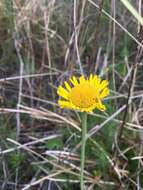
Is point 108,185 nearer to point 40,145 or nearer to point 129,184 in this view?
point 129,184

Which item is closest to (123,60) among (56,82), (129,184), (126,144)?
(56,82)

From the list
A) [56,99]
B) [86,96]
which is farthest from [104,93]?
[56,99]

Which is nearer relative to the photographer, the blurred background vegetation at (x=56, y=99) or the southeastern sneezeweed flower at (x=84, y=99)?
the southeastern sneezeweed flower at (x=84, y=99)

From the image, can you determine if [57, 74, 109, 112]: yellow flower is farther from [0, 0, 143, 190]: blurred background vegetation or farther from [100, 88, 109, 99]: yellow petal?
[0, 0, 143, 190]: blurred background vegetation

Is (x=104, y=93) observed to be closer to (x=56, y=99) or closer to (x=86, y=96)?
(x=86, y=96)

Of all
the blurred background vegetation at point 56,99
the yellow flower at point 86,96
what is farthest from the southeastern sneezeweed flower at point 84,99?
the blurred background vegetation at point 56,99

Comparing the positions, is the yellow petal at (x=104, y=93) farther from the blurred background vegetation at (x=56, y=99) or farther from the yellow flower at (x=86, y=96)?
the blurred background vegetation at (x=56, y=99)
